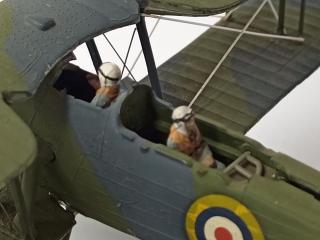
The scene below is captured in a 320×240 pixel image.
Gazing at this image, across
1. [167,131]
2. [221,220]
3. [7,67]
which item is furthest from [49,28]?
[221,220]

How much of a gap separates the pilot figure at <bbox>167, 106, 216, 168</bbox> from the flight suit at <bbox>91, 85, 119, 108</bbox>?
38cm

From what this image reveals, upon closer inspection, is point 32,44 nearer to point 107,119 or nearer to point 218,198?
point 107,119

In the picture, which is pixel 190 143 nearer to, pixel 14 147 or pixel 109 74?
pixel 109 74

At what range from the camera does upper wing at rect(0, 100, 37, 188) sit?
2666 millimetres

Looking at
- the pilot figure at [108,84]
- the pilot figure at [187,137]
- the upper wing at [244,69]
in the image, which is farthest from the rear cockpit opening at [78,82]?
the upper wing at [244,69]


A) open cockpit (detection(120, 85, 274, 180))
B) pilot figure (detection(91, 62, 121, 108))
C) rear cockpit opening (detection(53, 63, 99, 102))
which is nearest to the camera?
open cockpit (detection(120, 85, 274, 180))

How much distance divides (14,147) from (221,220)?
0.96 metres

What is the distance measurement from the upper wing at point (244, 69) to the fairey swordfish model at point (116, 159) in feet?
0.46

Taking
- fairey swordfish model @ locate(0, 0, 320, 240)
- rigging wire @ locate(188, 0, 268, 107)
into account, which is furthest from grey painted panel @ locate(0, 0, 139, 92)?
rigging wire @ locate(188, 0, 268, 107)

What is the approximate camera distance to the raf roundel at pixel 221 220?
2.92m

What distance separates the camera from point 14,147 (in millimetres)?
2750

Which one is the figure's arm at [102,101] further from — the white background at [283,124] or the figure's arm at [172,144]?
the white background at [283,124]

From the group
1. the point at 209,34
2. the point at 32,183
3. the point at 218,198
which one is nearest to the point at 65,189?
the point at 32,183

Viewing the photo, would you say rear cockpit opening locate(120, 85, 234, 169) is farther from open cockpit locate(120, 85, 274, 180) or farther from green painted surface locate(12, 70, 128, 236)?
green painted surface locate(12, 70, 128, 236)
